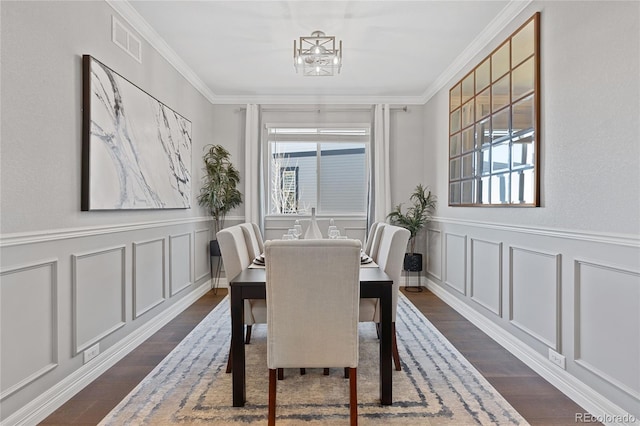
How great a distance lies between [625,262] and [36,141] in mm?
3064

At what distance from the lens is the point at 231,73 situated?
13.7 feet

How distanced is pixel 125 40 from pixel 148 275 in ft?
6.29

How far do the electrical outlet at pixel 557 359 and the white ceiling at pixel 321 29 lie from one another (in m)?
2.47

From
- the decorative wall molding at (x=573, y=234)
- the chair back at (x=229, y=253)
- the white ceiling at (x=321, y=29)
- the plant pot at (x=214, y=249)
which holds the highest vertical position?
the white ceiling at (x=321, y=29)

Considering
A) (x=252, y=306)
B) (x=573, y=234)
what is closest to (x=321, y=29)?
A: (x=252, y=306)

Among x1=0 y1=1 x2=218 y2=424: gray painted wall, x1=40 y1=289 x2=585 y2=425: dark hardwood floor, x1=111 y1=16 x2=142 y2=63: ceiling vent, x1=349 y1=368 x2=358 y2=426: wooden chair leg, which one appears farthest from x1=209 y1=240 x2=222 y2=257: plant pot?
x1=349 y1=368 x2=358 y2=426: wooden chair leg

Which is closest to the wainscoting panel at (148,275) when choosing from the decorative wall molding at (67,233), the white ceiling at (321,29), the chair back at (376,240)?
the decorative wall molding at (67,233)

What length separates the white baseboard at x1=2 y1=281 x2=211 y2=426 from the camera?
1.81m

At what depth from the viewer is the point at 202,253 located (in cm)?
457

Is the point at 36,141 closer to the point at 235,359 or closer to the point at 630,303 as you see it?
the point at 235,359

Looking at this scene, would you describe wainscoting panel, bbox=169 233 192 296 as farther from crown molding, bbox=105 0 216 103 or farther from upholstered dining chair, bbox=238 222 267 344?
crown molding, bbox=105 0 216 103

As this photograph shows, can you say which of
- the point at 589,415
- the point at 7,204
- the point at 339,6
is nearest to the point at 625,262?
the point at 589,415

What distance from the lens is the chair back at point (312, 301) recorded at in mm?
1701

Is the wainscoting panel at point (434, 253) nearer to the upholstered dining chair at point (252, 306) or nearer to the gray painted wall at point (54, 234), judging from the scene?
the upholstered dining chair at point (252, 306)
